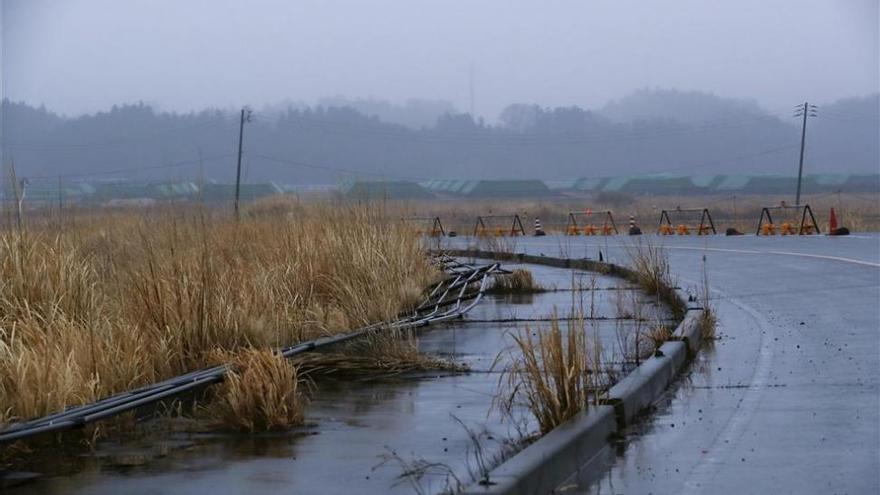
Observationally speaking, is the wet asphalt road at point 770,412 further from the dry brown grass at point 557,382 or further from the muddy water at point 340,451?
the muddy water at point 340,451

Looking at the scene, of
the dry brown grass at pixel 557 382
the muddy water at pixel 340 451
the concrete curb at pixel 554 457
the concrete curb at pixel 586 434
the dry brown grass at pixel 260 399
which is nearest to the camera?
the concrete curb at pixel 554 457

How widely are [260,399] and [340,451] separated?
0.96 m

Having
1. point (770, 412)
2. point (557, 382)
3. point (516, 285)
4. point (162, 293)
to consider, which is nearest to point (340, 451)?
point (557, 382)

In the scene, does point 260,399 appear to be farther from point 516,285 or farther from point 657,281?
point 516,285

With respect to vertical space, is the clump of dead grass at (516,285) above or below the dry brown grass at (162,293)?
below

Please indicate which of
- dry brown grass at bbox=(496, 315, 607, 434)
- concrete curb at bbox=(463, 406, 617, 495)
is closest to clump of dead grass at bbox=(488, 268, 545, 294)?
dry brown grass at bbox=(496, 315, 607, 434)

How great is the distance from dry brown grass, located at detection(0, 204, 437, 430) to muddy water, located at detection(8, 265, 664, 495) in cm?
100

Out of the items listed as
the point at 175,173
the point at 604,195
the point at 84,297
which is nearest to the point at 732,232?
the point at 175,173

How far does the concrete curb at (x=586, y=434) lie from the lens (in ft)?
22.0

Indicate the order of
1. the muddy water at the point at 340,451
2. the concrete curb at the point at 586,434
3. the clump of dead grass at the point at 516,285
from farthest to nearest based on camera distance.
→ 1. the clump of dead grass at the point at 516,285
2. the muddy water at the point at 340,451
3. the concrete curb at the point at 586,434

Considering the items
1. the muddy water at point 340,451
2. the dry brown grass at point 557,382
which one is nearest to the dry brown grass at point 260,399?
the muddy water at point 340,451

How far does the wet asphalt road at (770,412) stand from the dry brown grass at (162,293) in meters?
3.57

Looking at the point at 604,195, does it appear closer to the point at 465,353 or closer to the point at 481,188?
the point at 481,188

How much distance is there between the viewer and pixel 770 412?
9508mm
